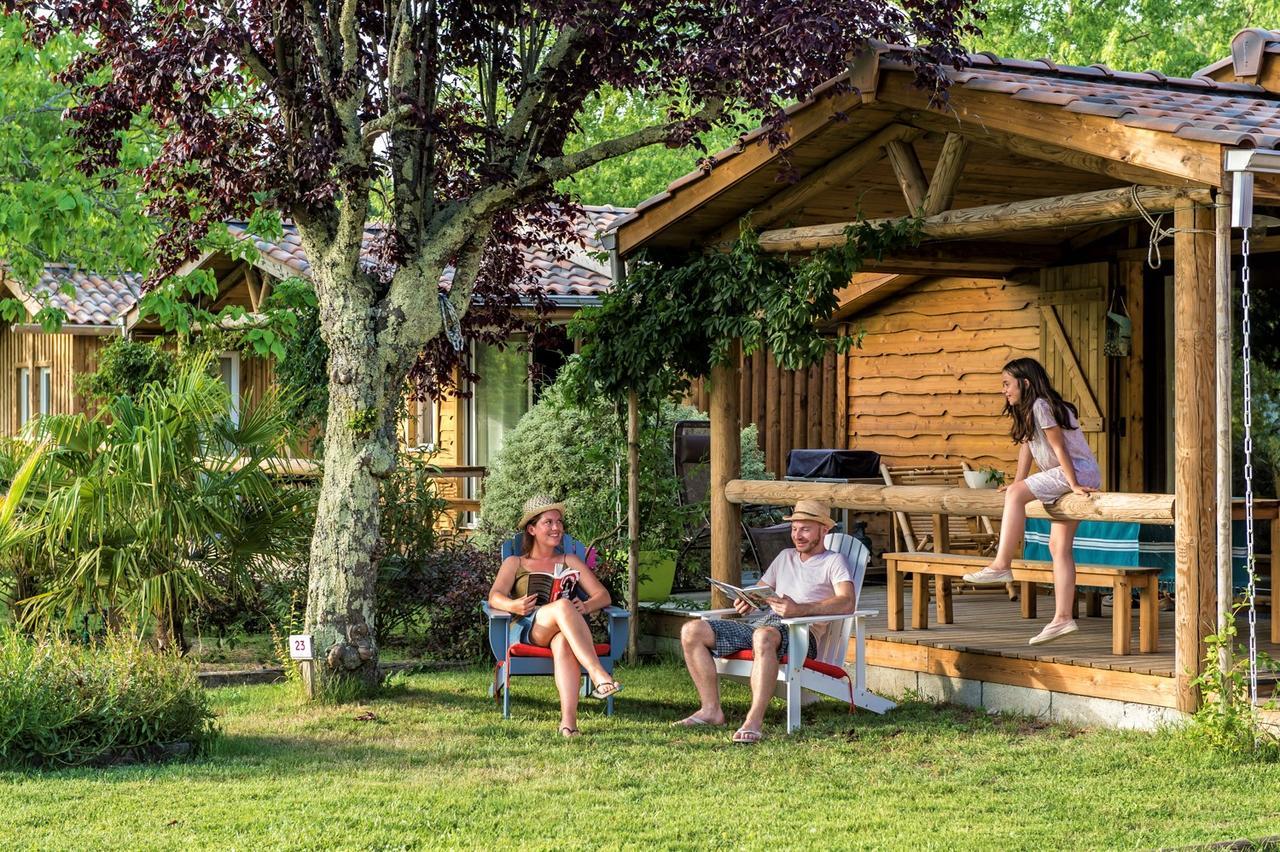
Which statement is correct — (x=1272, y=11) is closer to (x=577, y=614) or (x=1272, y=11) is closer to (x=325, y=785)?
(x=577, y=614)

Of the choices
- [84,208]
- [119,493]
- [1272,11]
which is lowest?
[119,493]

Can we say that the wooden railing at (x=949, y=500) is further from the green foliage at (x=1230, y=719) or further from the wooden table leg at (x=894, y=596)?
the green foliage at (x=1230, y=719)

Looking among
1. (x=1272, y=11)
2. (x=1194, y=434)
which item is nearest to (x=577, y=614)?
(x=1194, y=434)

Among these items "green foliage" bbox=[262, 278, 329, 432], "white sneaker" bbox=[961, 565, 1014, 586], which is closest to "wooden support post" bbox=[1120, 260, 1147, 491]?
"white sneaker" bbox=[961, 565, 1014, 586]

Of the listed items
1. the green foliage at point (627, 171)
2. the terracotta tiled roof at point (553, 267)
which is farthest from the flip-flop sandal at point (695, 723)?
the green foliage at point (627, 171)

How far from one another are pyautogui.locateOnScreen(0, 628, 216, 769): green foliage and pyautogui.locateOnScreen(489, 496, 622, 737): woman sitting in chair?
167 cm

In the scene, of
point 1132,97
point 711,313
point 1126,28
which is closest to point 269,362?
point 711,313

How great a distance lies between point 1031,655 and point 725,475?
8.18 ft

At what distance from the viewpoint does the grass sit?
5480mm

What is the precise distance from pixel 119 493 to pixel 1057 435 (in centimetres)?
506

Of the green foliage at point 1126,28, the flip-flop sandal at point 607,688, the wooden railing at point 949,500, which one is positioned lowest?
the flip-flop sandal at point 607,688

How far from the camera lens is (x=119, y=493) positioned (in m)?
8.77

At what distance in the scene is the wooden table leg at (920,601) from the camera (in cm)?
903

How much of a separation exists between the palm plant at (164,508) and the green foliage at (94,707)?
60.0 inches
